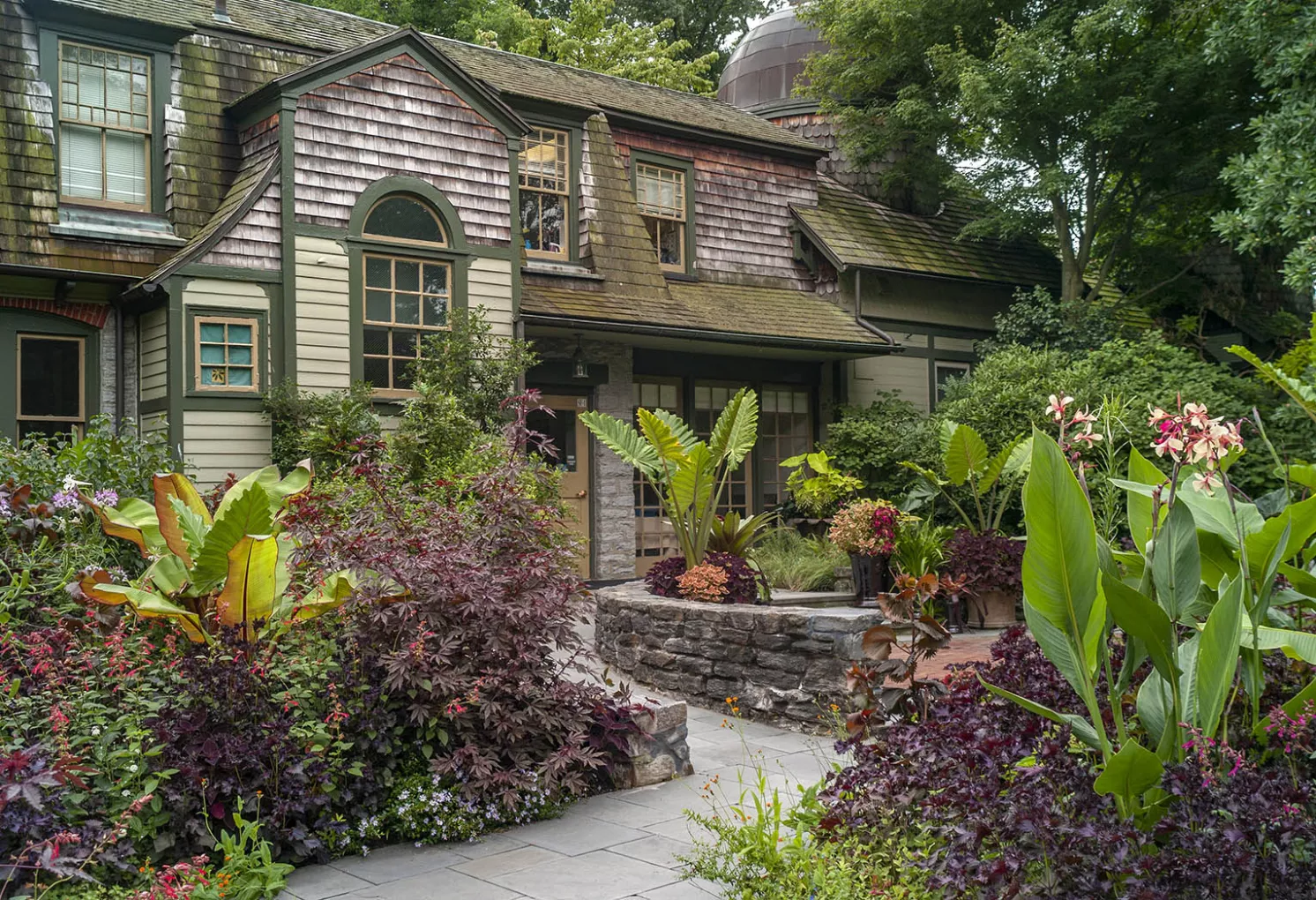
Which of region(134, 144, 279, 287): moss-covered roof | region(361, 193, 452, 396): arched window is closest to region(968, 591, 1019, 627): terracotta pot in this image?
region(361, 193, 452, 396): arched window

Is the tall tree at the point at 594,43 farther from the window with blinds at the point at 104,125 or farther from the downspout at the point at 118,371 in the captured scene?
the downspout at the point at 118,371

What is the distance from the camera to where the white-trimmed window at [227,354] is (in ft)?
34.4

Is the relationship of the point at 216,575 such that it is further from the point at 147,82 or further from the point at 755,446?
the point at 755,446

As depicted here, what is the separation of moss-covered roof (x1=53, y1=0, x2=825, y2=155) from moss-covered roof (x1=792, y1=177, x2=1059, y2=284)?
118 centimetres

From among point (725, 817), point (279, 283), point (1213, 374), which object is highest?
point (279, 283)

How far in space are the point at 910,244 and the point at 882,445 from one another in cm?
419

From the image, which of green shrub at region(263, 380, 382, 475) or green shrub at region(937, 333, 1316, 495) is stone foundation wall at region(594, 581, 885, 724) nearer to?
green shrub at region(263, 380, 382, 475)

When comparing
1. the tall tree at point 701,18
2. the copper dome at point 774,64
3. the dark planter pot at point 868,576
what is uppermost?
the tall tree at point 701,18

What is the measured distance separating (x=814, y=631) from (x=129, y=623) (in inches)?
157

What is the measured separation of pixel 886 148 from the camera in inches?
711

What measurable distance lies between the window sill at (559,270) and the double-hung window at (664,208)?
141cm

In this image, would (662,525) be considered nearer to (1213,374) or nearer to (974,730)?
(1213,374)

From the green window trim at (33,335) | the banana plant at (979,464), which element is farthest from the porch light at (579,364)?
the green window trim at (33,335)

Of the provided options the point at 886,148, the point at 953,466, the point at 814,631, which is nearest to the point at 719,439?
the point at 953,466
